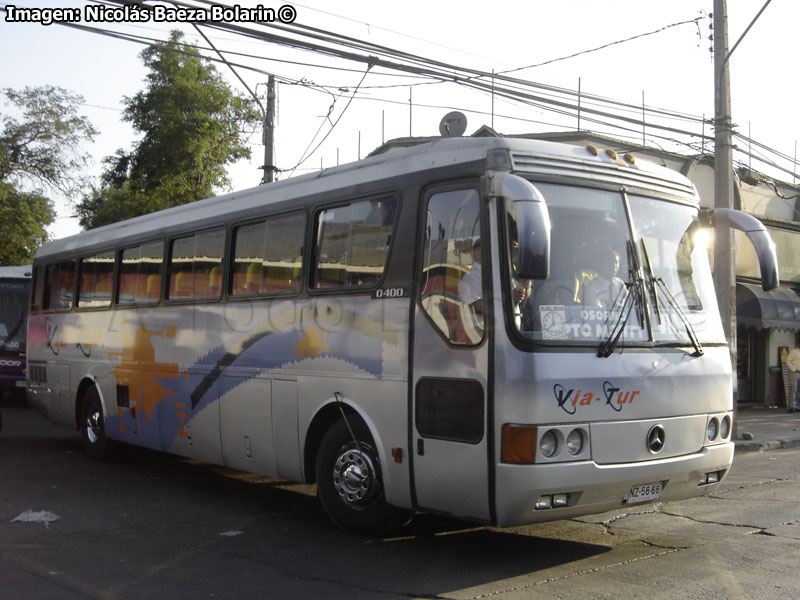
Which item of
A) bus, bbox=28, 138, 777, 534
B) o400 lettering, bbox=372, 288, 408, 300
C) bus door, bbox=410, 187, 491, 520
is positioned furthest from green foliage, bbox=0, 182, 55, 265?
bus door, bbox=410, 187, 491, 520

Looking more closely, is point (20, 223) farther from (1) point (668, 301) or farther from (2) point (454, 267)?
(1) point (668, 301)

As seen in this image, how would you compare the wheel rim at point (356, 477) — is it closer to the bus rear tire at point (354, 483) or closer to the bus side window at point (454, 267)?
the bus rear tire at point (354, 483)

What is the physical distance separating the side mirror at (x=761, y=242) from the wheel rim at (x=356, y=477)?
3560mm

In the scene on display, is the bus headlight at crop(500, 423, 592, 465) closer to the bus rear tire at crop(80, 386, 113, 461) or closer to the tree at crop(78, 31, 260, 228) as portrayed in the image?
the bus rear tire at crop(80, 386, 113, 461)

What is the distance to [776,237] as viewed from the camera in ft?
80.0

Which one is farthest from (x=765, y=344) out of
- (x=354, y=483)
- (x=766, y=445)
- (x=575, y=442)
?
(x=575, y=442)

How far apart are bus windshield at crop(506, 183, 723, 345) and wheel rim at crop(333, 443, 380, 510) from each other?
202 centimetres

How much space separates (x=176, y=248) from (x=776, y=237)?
1893cm

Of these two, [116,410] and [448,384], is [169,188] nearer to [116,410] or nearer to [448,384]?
[116,410]

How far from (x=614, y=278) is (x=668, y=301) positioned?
63 cm

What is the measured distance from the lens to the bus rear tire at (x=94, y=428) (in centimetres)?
1229

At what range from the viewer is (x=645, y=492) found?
263 inches

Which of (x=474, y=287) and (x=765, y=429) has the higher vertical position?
(x=474, y=287)

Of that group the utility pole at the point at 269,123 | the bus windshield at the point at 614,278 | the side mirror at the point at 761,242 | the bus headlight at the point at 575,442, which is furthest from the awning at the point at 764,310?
the bus headlight at the point at 575,442
